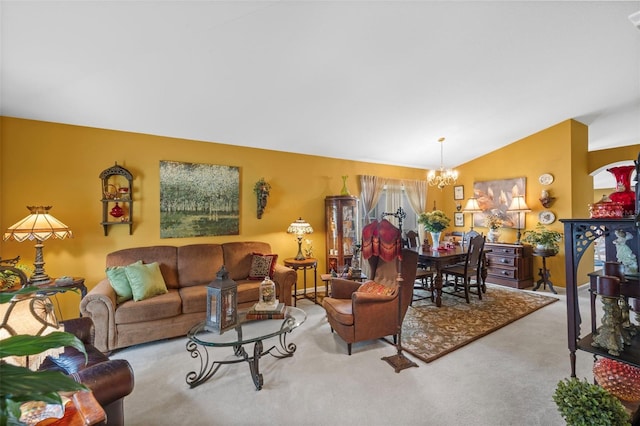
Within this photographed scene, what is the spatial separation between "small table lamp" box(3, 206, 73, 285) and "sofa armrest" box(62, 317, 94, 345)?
1146 millimetres

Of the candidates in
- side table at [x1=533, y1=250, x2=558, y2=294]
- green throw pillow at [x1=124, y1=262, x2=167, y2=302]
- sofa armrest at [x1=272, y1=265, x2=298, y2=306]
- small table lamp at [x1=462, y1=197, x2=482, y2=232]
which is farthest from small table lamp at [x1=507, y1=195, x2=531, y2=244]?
green throw pillow at [x1=124, y1=262, x2=167, y2=302]

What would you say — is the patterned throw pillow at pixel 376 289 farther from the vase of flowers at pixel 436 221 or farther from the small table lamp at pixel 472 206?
the small table lamp at pixel 472 206

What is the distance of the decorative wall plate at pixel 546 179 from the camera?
17.1 ft

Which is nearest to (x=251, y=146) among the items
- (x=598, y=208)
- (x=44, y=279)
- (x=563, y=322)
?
(x=44, y=279)

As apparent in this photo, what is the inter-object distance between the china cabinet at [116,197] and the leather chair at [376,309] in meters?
2.94

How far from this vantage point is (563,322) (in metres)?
3.47

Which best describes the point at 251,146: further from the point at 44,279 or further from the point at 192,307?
the point at 44,279

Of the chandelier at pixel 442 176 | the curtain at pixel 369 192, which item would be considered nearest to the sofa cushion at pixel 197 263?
the curtain at pixel 369 192

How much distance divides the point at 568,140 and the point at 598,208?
453 centimetres

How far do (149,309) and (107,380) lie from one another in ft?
5.25

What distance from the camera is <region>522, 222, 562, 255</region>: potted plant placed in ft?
15.9

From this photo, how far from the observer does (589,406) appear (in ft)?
4.22

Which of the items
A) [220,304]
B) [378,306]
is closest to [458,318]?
[378,306]

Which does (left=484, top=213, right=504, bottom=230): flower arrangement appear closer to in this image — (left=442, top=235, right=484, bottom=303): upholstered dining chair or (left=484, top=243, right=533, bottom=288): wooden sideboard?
(left=484, top=243, right=533, bottom=288): wooden sideboard
